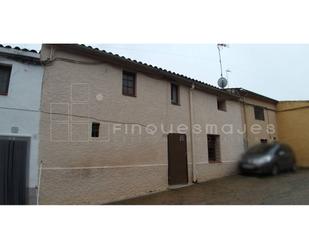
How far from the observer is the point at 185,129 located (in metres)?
Answer: 8.75

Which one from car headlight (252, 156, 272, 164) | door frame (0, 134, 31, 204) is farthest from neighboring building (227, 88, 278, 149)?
door frame (0, 134, 31, 204)

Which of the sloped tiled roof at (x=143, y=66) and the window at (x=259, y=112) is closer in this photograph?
the window at (x=259, y=112)

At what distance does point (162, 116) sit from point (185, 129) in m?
1.02

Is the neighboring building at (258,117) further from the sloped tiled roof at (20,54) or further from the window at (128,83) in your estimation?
the sloped tiled roof at (20,54)

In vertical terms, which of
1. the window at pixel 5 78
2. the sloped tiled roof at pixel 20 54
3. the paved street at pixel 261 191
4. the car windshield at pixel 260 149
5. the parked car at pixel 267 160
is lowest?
the paved street at pixel 261 191

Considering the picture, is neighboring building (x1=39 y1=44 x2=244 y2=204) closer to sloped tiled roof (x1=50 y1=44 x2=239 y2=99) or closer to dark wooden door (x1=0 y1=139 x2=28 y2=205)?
sloped tiled roof (x1=50 y1=44 x2=239 y2=99)

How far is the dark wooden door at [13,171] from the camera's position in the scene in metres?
5.19

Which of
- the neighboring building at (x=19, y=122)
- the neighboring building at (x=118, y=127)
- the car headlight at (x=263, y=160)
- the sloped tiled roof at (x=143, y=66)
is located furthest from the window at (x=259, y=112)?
the neighboring building at (x=19, y=122)

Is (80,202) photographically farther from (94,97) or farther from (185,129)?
(185,129)

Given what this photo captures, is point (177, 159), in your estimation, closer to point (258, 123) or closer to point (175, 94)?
point (175, 94)

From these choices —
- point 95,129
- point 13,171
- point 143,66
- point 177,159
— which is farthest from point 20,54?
point 177,159

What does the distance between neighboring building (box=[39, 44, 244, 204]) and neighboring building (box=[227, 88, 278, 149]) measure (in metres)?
0.54

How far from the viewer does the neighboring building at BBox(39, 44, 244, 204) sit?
597 cm

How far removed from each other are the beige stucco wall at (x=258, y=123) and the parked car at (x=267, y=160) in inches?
8.5
